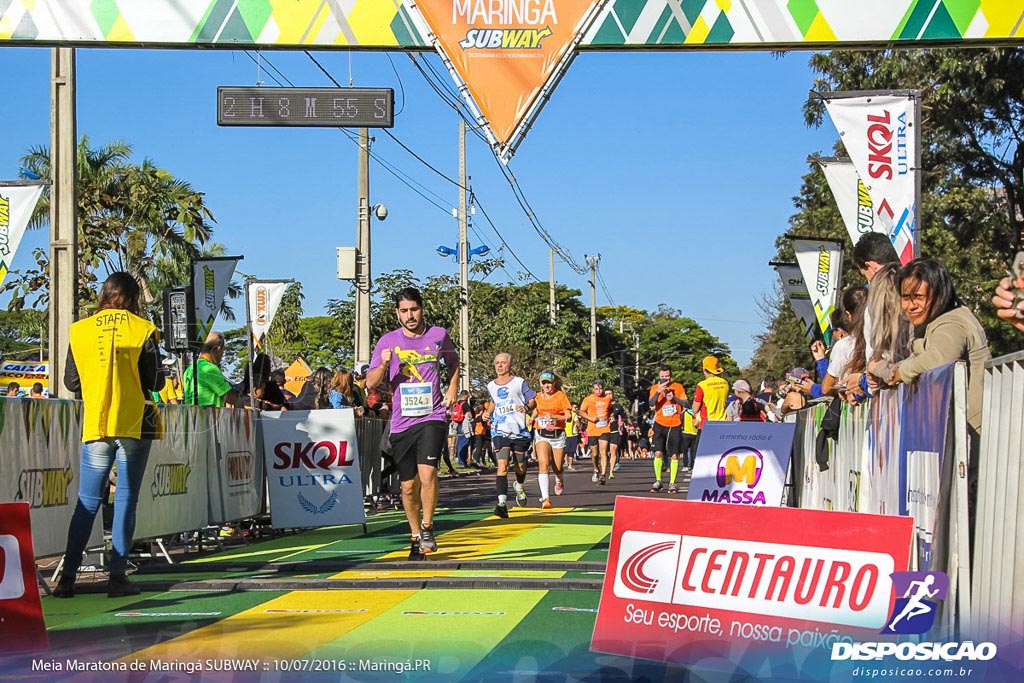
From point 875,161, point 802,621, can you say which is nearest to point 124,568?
point 802,621

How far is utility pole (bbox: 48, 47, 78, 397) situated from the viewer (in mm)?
13703

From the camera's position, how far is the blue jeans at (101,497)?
8.73 m

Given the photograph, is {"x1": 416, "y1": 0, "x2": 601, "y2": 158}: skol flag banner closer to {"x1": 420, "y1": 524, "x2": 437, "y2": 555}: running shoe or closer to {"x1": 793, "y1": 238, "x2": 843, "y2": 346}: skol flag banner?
{"x1": 420, "y1": 524, "x2": 437, "y2": 555}: running shoe

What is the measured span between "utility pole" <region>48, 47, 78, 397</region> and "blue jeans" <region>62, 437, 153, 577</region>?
199 inches

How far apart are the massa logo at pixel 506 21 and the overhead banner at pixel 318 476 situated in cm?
449

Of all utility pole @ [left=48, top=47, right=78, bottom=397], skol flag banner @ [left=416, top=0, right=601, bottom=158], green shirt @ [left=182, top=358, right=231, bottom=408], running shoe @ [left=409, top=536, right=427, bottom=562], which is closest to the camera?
running shoe @ [left=409, top=536, right=427, bottom=562]

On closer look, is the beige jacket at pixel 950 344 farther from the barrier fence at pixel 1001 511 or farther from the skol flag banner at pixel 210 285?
the skol flag banner at pixel 210 285

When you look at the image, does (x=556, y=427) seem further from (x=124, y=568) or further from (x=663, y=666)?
(x=663, y=666)

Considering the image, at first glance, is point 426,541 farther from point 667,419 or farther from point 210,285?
point 667,419

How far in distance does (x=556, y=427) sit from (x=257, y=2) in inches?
350

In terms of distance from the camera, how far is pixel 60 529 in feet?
32.2

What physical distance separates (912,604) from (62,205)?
424 inches

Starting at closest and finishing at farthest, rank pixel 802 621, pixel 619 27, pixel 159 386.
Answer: pixel 802 621 < pixel 159 386 < pixel 619 27

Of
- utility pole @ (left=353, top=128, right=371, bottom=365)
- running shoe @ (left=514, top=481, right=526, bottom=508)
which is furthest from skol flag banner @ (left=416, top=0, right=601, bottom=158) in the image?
utility pole @ (left=353, top=128, right=371, bottom=365)
